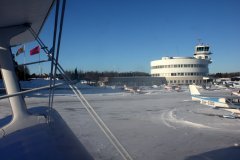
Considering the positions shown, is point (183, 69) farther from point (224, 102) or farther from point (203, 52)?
point (224, 102)

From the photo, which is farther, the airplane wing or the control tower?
the control tower

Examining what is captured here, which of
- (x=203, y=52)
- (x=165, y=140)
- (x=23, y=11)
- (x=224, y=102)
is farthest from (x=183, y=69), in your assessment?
(x=23, y=11)

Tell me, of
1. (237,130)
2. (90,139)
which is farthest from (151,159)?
(237,130)

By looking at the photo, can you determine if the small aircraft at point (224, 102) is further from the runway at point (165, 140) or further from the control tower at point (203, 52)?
the control tower at point (203, 52)

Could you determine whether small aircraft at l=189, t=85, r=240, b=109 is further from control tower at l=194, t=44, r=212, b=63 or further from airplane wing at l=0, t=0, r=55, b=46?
control tower at l=194, t=44, r=212, b=63

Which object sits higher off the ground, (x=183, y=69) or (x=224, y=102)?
(x=183, y=69)

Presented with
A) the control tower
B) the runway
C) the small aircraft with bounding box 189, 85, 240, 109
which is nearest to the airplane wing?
the runway

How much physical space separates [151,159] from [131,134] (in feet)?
9.80

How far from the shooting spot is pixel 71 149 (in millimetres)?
2068

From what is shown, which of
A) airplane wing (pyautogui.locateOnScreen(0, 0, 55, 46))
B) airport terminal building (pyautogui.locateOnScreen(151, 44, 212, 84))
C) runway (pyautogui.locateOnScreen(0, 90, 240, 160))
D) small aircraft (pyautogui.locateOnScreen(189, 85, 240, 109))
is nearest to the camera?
airplane wing (pyautogui.locateOnScreen(0, 0, 55, 46))

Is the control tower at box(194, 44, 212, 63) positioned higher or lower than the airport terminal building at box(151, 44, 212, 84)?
higher

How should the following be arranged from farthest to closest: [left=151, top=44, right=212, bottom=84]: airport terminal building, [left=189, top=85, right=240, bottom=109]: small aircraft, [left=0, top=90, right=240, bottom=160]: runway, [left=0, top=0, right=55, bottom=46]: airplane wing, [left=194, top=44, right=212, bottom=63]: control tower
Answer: [left=194, top=44, right=212, bottom=63]: control tower → [left=151, top=44, right=212, bottom=84]: airport terminal building → [left=189, top=85, right=240, bottom=109]: small aircraft → [left=0, top=90, right=240, bottom=160]: runway → [left=0, top=0, right=55, bottom=46]: airplane wing

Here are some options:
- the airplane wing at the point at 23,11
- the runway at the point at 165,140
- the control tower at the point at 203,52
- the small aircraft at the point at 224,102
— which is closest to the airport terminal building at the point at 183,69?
the control tower at the point at 203,52

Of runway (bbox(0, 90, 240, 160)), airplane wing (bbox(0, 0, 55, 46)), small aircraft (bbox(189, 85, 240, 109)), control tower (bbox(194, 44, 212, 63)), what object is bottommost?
runway (bbox(0, 90, 240, 160))
